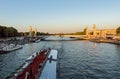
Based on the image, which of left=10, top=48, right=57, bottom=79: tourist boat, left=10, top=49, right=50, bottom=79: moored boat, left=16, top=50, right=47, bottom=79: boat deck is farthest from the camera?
left=10, top=48, right=57, bottom=79: tourist boat

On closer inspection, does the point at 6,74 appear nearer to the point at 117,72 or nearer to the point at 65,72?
the point at 65,72

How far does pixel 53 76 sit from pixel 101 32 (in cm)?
17483

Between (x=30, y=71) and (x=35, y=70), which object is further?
(x=35, y=70)

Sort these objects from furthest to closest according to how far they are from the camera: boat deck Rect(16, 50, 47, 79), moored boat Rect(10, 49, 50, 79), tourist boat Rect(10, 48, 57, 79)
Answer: tourist boat Rect(10, 48, 57, 79) < moored boat Rect(10, 49, 50, 79) < boat deck Rect(16, 50, 47, 79)

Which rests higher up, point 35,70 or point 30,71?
point 30,71

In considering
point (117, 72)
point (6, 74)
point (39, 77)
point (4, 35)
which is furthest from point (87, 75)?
point (4, 35)

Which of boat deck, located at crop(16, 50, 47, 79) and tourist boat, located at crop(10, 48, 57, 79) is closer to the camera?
boat deck, located at crop(16, 50, 47, 79)

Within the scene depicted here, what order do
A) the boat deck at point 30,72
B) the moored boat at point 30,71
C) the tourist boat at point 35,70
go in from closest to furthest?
the boat deck at point 30,72 < the moored boat at point 30,71 < the tourist boat at point 35,70

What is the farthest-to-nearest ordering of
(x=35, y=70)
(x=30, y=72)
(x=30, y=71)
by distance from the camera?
(x=35, y=70) < (x=30, y=71) < (x=30, y=72)

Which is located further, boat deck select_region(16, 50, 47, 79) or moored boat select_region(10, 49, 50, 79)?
moored boat select_region(10, 49, 50, 79)

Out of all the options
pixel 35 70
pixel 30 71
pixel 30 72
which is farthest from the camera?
pixel 35 70

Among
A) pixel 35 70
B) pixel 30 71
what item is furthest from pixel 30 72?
pixel 35 70

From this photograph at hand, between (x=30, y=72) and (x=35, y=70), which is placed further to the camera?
(x=35, y=70)

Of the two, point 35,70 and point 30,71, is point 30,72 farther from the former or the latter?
point 35,70
